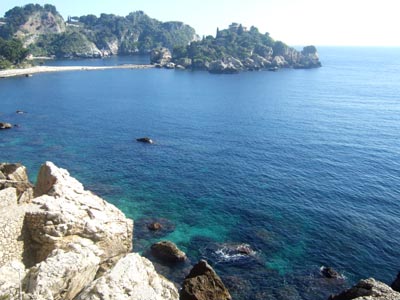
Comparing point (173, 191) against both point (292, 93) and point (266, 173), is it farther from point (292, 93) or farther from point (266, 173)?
point (292, 93)

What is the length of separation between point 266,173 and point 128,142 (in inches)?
1631

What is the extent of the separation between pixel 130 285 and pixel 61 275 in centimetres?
534

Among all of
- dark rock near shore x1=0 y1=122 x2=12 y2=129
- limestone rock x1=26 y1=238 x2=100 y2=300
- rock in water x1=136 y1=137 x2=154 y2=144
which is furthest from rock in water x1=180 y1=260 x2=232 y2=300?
dark rock near shore x1=0 y1=122 x2=12 y2=129

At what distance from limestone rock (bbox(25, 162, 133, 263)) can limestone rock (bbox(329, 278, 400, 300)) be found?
2671 centimetres

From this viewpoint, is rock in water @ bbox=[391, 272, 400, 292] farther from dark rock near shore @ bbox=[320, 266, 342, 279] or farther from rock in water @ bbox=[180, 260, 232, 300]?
rock in water @ bbox=[180, 260, 232, 300]

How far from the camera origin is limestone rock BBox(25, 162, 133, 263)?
124 ft

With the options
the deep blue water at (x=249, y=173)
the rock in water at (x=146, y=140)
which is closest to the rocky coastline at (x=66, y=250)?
the deep blue water at (x=249, y=173)

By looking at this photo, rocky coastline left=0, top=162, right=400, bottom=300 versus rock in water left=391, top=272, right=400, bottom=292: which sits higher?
rocky coastline left=0, top=162, right=400, bottom=300

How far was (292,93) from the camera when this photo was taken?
596 feet

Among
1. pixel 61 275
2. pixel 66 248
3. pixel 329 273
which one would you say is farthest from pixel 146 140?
pixel 61 275

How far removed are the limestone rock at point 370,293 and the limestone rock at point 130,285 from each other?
20398 millimetres

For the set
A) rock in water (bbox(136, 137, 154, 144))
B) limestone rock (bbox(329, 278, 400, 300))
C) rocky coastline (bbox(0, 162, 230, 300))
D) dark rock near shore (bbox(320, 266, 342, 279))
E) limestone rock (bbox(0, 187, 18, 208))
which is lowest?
dark rock near shore (bbox(320, 266, 342, 279))

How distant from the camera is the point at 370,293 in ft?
125

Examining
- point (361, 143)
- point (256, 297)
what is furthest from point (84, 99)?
point (256, 297)
